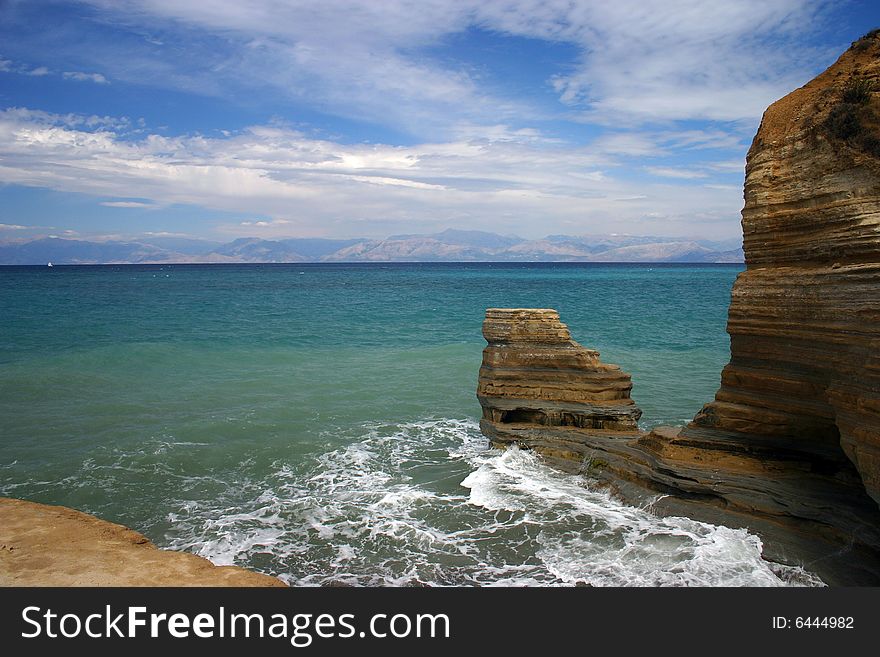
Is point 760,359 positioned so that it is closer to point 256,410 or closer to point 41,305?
point 256,410

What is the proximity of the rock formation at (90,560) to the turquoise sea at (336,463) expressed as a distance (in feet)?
6.28

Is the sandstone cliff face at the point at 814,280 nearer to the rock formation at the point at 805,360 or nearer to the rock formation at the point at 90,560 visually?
the rock formation at the point at 805,360

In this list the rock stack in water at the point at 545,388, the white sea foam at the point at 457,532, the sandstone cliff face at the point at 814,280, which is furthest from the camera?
the rock stack in water at the point at 545,388

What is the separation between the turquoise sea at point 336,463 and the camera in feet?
33.7

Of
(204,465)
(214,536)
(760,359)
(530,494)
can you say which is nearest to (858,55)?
(760,359)

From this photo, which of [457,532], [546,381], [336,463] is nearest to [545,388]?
[546,381]

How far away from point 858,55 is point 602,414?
870 cm

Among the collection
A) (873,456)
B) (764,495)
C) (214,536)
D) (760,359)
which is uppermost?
(760,359)

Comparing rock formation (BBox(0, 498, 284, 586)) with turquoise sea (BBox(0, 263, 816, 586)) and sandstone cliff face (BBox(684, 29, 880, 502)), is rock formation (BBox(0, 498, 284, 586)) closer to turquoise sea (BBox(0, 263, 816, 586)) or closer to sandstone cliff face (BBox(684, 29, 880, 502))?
turquoise sea (BBox(0, 263, 816, 586))

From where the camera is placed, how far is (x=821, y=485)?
10625 millimetres

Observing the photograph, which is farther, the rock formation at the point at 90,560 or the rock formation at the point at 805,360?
the rock formation at the point at 805,360

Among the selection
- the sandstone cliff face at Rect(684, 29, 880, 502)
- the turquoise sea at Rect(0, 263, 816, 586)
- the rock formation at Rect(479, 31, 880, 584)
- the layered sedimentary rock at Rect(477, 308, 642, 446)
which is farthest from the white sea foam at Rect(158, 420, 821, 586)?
the sandstone cliff face at Rect(684, 29, 880, 502)

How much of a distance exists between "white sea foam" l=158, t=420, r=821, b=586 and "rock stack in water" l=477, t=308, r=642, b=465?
92 centimetres

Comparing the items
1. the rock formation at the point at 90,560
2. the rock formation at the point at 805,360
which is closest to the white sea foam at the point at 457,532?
the rock formation at the point at 805,360
